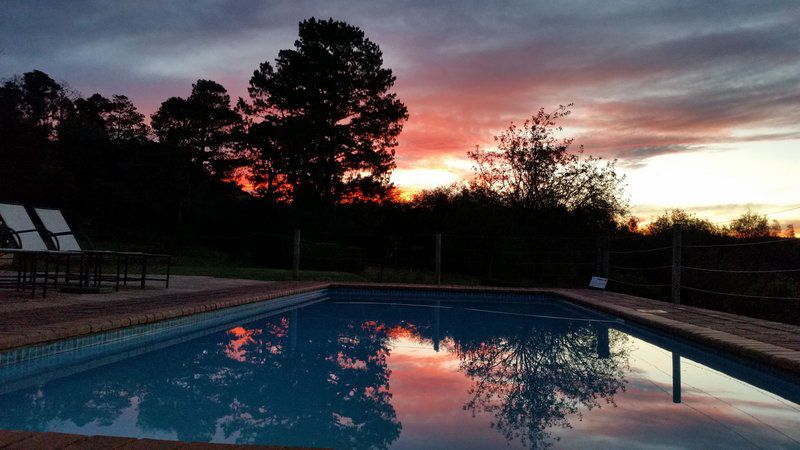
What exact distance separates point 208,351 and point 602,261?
813cm

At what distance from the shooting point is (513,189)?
15719mm

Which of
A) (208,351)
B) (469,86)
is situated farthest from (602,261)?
(208,351)

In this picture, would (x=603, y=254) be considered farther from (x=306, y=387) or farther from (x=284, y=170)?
(x=284, y=170)

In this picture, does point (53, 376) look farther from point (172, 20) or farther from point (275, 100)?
point (275, 100)

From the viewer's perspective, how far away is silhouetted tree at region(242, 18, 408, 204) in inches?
833

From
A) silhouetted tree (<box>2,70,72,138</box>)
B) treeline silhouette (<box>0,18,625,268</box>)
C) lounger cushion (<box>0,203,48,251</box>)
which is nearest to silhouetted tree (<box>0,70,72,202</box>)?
treeline silhouette (<box>0,18,625,268</box>)

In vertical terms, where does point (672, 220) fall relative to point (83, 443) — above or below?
above

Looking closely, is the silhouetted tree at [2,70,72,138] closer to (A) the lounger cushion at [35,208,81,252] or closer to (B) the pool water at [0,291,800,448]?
(A) the lounger cushion at [35,208,81,252]

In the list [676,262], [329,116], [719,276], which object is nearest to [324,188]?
[329,116]

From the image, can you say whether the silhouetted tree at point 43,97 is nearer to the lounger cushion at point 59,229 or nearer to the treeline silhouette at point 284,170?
the treeline silhouette at point 284,170

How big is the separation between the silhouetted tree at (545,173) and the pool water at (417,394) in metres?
9.43

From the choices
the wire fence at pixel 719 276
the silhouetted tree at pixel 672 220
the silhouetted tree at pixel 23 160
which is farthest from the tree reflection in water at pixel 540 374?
the silhouetted tree at pixel 23 160

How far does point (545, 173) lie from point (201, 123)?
18936mm

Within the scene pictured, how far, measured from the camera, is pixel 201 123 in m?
27.5
